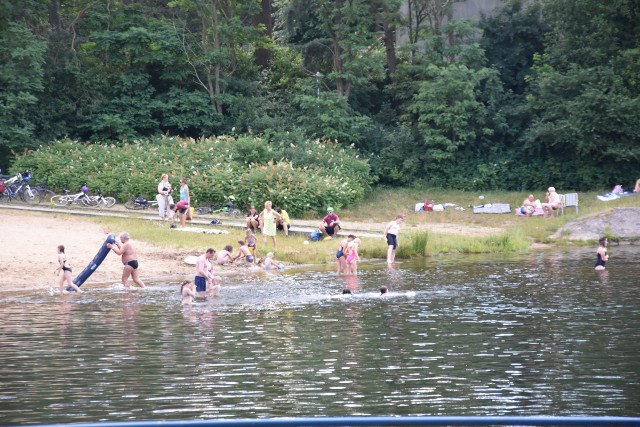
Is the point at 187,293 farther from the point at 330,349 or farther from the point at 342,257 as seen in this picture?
the point at 330,349

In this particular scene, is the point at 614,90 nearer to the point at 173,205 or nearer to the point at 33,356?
the point at 173,205

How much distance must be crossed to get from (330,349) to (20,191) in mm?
28873

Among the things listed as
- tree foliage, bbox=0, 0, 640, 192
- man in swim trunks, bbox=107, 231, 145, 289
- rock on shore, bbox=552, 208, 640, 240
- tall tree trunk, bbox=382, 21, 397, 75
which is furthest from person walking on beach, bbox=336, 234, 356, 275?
tall tree trunk, bbox=382, 21, 397, 75

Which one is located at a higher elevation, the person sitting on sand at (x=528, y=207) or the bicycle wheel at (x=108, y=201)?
the bicycle wheel at (x=108, y=201)

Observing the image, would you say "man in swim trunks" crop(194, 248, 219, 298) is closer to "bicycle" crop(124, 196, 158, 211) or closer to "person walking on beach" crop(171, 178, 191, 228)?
"person walking on beach" crop(171, 178, 191, 228)

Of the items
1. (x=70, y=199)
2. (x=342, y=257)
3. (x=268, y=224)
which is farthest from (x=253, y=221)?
(x=70, y=199)

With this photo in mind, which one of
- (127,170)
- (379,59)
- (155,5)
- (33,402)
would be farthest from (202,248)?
(155,5)

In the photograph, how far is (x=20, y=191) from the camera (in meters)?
42.1

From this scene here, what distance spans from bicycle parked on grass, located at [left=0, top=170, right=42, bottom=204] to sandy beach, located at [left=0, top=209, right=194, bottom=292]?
6.95 m

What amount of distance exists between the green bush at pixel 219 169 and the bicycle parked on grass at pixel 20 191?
1.30m

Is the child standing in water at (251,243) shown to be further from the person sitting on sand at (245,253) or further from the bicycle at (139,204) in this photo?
the bicycle at (139,204)

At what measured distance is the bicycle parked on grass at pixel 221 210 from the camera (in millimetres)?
38406

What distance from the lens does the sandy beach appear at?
26.9 m

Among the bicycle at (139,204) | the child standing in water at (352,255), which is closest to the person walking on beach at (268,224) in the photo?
the child standing in water at (352,255)
